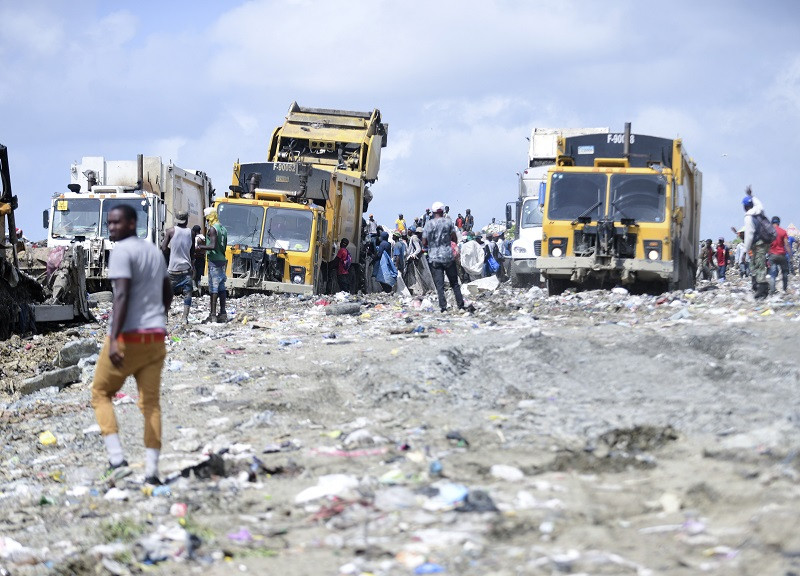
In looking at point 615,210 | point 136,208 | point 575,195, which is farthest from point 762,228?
point 136,208

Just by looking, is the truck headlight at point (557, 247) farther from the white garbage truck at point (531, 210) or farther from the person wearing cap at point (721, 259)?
the person wearing cap at point (721, 259)

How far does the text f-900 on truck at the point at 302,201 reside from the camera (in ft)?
59.4

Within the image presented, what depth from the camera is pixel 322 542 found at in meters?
4.16

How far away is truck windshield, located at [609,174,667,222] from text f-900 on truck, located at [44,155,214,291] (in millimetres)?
7963

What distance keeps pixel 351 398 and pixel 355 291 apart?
555 inches

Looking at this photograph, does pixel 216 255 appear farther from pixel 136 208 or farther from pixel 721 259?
pixel 721 259

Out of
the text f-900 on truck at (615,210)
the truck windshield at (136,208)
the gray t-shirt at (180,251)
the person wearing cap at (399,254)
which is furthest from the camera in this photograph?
the person wearing cap at (399,254)

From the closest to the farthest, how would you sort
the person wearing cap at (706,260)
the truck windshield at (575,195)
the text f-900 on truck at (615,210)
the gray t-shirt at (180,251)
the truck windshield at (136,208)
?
the gray t-shirt at (180,251) < the text f-900 on truck at (615,210) < the truck windshield at (575,195) < the truck windshield at (136,208) < the person wearing cap at (706,260)

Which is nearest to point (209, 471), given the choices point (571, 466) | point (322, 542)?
point (322, 542)

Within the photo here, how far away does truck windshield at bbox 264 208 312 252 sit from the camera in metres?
18.3

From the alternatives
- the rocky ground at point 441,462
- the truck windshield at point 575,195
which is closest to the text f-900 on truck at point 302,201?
the truck windshield at point 575,195

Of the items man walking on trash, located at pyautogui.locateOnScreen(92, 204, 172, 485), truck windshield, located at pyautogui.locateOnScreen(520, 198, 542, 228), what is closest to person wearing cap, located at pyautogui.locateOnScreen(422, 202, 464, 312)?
man walking on trash, located at pyautogui.locateOnScreen(92, 204, 172, 485)

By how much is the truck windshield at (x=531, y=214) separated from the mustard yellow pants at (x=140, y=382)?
16.1 metres

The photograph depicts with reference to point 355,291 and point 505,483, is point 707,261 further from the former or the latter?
point 505,483
